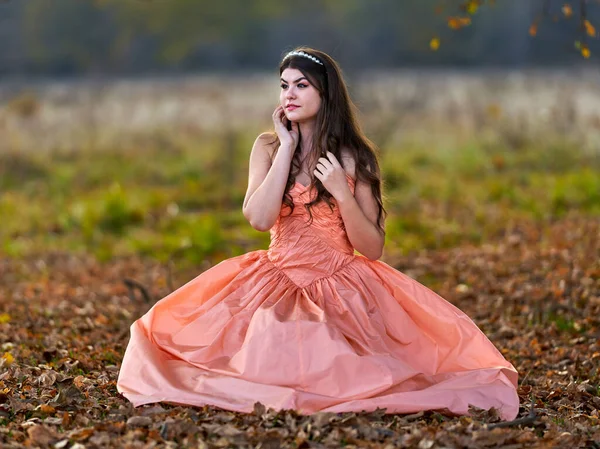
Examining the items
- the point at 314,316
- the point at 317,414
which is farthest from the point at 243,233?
the point at 317,414

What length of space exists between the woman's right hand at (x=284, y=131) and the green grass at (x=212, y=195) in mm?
3780

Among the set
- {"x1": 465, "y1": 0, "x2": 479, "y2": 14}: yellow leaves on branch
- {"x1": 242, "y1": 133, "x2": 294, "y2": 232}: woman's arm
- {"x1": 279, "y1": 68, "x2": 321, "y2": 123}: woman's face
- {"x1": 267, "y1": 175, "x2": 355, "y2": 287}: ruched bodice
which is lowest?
{"x1": 267, "y1": 175, "x2": 355, "y2": 287}: ruched bodice

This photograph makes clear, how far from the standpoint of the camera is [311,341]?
12.0 ft

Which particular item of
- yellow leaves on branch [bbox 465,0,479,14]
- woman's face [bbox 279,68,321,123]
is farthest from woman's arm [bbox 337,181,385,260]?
yellow leaves on branch [bbox 465,0,479,14]

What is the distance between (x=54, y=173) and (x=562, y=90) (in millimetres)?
7491

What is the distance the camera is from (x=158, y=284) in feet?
23.2

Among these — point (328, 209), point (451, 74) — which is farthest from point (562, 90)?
point (328, 209)

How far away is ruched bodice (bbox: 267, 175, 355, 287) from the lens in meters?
4.03

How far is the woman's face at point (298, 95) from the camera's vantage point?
13.1 ft

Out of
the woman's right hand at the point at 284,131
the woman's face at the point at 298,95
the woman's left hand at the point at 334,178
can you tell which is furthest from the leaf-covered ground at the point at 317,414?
the woman's face at the point at 298,95

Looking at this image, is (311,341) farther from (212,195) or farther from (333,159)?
(212,195)

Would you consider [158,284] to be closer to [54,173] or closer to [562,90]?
[54,173]

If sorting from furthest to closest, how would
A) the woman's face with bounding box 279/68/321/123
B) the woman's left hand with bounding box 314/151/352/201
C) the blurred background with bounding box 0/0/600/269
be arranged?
the blurred background with bounding box 0/0/600/269 → the woman's face with bounding box 279/68/321/123 → the woman's left hand with bounding box 314/151/352/201

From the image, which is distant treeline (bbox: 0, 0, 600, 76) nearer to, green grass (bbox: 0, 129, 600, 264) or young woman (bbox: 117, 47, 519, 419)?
green grass (bbox: 0, 129, 600, 264)
